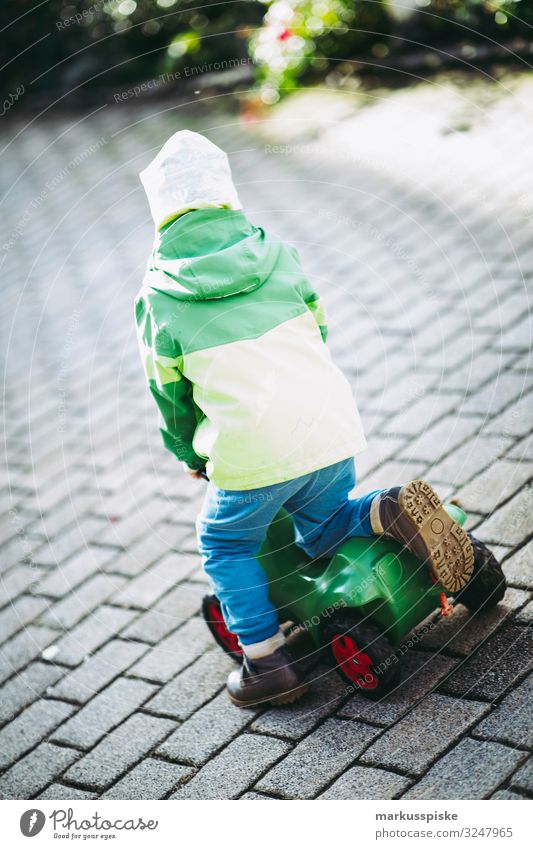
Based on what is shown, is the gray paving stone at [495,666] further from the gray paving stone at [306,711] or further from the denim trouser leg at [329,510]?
the denim trouser leg at [329,510]

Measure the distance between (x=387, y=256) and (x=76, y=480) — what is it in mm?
2302

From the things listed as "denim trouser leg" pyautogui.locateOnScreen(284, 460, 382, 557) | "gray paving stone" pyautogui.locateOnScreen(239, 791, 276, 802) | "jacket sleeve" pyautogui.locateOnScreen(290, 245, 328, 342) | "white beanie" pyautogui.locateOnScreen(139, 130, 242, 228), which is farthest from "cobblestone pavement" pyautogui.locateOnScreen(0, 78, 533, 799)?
"white beanie" pyautogui.locateOnScreen(139, 130, 242, 228)

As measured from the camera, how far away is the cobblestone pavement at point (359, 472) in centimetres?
276

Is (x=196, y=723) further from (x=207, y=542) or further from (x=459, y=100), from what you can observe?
(x=459, y=100)

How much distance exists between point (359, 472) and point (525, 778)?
1.82 m

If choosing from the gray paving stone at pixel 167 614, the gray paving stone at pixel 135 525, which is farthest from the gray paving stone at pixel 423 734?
the gray paving stone at pixel 135 525

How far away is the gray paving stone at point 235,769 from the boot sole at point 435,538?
2.26ft

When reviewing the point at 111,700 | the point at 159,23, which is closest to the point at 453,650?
the point at 111,700

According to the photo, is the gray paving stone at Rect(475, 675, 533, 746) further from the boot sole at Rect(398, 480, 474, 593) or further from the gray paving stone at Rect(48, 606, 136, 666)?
the gray paving stone at Rect(48, 606, 136, 666)

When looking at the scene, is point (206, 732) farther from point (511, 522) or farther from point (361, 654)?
point (511, 522)

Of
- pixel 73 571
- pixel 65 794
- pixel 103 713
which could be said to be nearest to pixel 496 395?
pixel 73 571

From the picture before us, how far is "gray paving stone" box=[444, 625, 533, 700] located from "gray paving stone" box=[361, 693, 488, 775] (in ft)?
0.17

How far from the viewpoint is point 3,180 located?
400 inches

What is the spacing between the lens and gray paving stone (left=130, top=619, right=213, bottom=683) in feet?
11.0
